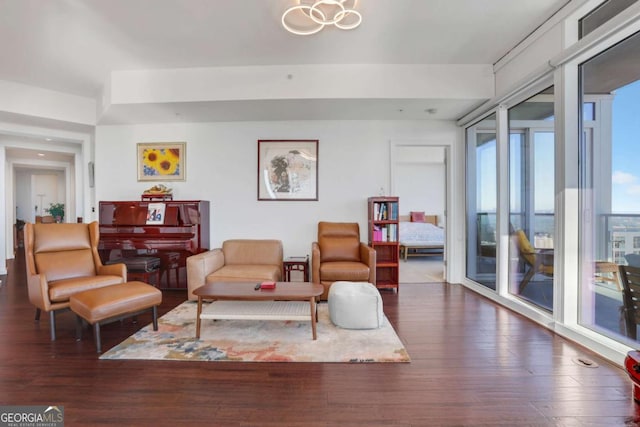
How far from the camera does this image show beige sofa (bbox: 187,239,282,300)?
11.9 feet

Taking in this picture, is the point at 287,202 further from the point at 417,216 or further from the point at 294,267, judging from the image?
the point at 417,216

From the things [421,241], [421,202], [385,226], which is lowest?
[421,241]

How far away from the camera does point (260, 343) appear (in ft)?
8.46

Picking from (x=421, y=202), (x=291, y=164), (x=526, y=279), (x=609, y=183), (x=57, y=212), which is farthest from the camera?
(x=421, y=202)

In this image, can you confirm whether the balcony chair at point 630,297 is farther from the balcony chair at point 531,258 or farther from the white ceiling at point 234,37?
the white ceiling at point 234,37

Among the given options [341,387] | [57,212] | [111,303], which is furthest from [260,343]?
[57,212]

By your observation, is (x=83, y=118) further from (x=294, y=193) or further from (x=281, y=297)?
(x=281, y=297)

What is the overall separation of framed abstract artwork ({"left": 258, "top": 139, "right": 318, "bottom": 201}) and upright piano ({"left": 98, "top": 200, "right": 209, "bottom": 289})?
1.24 m

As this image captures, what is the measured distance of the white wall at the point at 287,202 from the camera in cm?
477

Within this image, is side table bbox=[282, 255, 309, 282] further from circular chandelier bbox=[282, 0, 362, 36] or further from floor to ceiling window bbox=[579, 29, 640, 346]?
floor to ceiling window bbox=[579, 29, 640, 346]

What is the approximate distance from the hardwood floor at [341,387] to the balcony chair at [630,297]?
0.39 meters

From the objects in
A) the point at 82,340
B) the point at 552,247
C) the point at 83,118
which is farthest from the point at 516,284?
the point at 83,118

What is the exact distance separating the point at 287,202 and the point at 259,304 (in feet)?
7.10

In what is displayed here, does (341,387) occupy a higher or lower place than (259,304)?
lower
